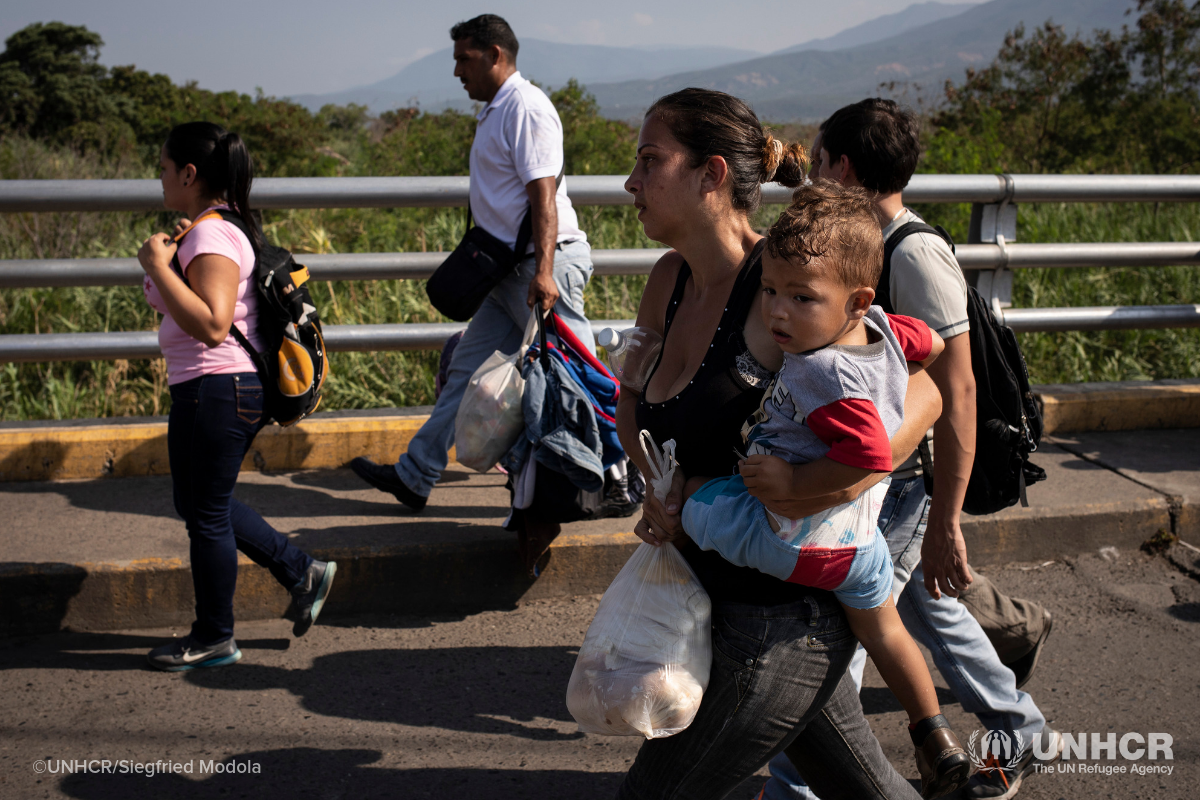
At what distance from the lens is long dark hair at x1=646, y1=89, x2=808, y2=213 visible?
77.5 inches

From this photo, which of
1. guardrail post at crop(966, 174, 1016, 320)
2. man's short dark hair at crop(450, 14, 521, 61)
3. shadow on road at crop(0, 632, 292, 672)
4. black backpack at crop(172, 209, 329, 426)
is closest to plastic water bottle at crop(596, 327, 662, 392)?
black backpack at crop(172, 209, 329, 426)

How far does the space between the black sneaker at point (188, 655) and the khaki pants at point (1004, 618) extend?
2.61 meters

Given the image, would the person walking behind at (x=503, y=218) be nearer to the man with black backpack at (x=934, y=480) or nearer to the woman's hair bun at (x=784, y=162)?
the man with black backpack at (x=934, y=480)

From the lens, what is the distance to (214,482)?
324 cm

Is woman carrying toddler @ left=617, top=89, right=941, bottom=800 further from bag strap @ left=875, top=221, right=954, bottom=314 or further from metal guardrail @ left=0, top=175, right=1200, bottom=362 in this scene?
metal guardrail @ left=0, top=175, right=1200, bottom=362

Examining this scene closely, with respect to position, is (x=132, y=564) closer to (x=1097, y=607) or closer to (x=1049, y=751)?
(x=1049, y=751)

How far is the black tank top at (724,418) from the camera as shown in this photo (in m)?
1.81

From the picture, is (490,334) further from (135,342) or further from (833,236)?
(833,236)

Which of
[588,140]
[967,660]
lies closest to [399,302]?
[967,660]

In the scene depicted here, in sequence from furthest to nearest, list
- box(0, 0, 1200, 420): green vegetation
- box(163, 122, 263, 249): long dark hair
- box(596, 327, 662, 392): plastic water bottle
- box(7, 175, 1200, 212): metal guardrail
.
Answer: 1. box(0, 0, 1200, 420): green vegetation
2. box(7, 175, 1200, 212): metal guardrail
3. box(163, 122, 263, 249): long dark hair
4. box(596, 327, 662, 392): plastic water bottle

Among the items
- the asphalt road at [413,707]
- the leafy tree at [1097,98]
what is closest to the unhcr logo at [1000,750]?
the asphalt road at [413,707]

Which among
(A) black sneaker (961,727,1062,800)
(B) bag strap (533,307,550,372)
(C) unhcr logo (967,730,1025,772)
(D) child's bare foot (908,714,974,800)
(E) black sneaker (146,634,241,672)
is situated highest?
(B) bag strap (533,307,550,372)

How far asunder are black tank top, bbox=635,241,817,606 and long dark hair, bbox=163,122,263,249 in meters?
2.07

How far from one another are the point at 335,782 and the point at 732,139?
7.11 feet
